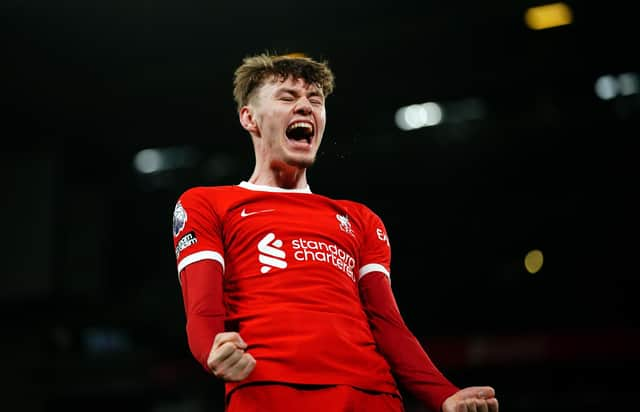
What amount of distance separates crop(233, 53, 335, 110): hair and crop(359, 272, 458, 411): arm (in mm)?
612

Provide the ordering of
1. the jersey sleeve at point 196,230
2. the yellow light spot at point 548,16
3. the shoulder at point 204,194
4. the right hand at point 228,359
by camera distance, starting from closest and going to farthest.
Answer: the right hand at point 228,359 → the jersey sleeve at point 196,230 → the shoulder at point 204,194 → the yellow light spot at point 548,16

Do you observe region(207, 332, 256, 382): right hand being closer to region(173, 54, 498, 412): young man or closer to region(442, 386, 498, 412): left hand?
region(173, 54, 498, 412): young man

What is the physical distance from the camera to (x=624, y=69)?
6.31m

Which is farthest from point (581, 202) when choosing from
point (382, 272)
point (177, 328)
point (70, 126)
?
point (382, 272)

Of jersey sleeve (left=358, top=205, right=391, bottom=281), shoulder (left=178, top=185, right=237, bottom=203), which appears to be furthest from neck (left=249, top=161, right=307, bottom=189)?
jersey sleeve (left=358, top=205, right=391, bottom=281)

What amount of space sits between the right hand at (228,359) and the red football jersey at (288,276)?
21 centimetres

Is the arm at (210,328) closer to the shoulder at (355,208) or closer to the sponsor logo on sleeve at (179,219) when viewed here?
the sponsor logo on sleeve at (179,219)

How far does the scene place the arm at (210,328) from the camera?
1.46 meters

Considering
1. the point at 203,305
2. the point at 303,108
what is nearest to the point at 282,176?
the point at 303,108

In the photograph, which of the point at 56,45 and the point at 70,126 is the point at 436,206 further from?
the point at 56,45

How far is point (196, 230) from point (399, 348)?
0.61 metres

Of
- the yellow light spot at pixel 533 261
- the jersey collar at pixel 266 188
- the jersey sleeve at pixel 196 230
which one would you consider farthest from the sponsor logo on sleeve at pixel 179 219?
the yellow light spot at pixel 533 261

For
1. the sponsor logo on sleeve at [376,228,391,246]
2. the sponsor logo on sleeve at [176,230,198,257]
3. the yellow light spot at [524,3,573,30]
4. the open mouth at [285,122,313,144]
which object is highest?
the yellow light spot at [524,3,573,30]

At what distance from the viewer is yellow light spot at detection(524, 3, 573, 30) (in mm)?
5281
